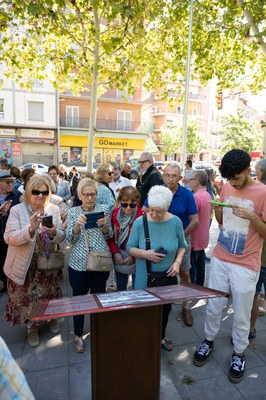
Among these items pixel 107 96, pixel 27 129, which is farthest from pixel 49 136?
pixel 107 96

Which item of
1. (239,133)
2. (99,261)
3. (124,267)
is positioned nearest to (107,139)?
(239,133)

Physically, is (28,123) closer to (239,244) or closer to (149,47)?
(149,47)

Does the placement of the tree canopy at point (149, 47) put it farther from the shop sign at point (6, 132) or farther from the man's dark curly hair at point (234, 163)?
the shop sign at point (6, 132)

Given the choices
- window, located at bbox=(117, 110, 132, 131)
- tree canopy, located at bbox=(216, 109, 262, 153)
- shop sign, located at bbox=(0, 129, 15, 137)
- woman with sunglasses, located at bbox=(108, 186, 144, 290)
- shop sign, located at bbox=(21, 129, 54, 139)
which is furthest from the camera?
tree canopy, located at bbox=(216, 109, 262, 153)

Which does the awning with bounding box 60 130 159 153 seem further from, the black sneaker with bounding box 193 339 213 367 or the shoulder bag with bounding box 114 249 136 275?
the black sneaker with bounding box 193 339 213 367

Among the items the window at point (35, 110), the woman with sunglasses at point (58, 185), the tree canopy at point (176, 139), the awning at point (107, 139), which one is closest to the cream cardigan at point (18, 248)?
the woman with sunglasses at point (58, 185)

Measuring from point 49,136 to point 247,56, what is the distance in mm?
22603

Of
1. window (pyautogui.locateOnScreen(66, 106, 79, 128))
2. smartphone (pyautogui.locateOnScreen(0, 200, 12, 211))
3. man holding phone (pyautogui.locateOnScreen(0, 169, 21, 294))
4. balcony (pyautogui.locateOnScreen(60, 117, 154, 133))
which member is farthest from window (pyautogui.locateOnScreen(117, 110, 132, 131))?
smartphone (pyautogui.locateOnScreen(0, 200, 12, 211))

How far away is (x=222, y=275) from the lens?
2.74 metres

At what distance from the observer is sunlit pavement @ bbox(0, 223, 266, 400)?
8.05 feet

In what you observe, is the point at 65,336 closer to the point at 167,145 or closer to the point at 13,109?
the point at 13,109

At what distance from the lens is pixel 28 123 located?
2698 cm

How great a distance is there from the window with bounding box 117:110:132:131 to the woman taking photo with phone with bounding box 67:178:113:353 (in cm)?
2998

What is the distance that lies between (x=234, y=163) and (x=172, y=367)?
81.8 inches
